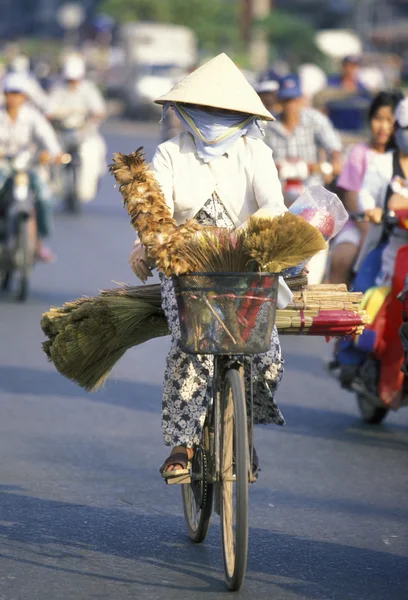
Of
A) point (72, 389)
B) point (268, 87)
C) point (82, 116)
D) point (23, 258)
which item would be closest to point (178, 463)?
point (72, 389)

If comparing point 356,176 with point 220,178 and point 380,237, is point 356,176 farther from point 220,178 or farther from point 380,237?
point 220,178

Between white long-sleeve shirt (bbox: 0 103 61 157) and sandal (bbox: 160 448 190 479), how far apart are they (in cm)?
855

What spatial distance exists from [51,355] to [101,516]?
790 millimetres

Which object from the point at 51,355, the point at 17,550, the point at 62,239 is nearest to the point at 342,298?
the point at 51,355

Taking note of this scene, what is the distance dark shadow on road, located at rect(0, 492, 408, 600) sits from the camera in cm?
520

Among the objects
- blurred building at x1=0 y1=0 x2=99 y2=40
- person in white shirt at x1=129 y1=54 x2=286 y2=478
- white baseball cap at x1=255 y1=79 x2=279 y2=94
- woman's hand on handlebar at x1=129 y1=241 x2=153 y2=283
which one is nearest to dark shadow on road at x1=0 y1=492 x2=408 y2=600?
person in white shirt at x1=129 y1=54 x2=286 y2=478

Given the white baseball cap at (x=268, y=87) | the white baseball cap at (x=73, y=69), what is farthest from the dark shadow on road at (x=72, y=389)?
the white baseball cap at (x=73, y=69)

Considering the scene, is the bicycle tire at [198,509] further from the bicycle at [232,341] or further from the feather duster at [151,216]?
the feather duster at [151,216]

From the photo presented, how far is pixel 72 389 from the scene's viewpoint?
943 centimetres

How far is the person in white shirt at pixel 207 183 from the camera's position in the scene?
5.59 m

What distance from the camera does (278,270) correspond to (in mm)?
5035

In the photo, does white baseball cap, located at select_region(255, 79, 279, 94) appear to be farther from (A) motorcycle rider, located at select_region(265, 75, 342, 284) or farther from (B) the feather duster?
(B) the feather duster

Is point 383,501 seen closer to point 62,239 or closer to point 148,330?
point 148,330

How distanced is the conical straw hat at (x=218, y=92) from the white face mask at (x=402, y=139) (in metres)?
2.59
